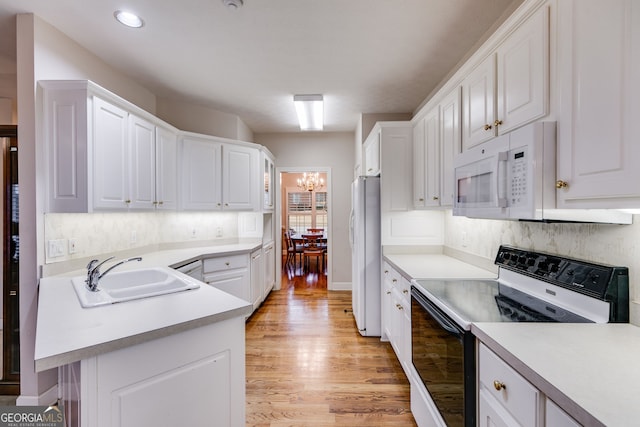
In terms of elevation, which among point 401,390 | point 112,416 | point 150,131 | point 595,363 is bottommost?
point 401,390

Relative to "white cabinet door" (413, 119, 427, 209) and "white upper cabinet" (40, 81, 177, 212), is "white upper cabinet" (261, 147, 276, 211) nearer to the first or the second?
"white upper cabinet" (40, 81, 177, 212)

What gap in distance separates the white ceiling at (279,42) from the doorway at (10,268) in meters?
0.87

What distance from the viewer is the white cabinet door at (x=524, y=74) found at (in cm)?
117

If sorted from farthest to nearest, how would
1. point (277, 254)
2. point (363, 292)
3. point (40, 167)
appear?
1. point (277, 254)
2. point (363, 292)
3. point (40, 167)

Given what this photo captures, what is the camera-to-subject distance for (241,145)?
366cm

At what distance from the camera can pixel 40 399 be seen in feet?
6.15

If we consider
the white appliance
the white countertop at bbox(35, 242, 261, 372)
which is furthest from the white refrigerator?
the white countertop at bbox(35, 242, 261, 372)

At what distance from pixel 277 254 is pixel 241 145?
1941 mm

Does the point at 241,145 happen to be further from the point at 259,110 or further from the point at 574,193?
the point at 574,193

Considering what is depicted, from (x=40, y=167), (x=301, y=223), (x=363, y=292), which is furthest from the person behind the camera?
(x=301, y=223)

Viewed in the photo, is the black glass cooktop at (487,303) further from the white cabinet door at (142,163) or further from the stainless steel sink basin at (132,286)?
the white cabinet door at (142,163)

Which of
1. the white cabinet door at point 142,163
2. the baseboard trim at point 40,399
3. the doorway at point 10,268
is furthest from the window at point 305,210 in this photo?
A: the baseboard trim at point 40,399

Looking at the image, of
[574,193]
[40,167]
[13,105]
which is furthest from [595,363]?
[13,105]

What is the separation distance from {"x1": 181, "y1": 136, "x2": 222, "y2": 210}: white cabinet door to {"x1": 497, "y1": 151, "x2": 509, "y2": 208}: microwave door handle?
115 inches
